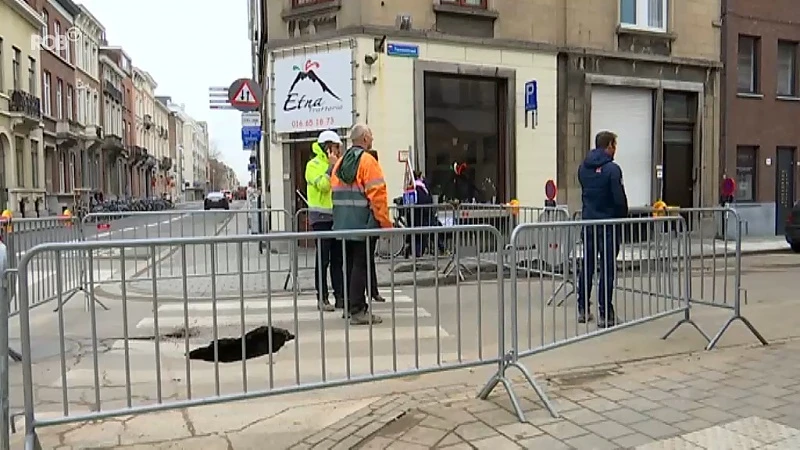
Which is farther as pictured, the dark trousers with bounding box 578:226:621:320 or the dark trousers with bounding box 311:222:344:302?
the dark trousers with bounding box 311:222:344:302

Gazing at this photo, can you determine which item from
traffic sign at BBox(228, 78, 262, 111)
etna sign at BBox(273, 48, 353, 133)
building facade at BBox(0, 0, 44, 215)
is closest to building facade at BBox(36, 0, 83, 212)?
building facade at BBox(0, 0, 44, 215)

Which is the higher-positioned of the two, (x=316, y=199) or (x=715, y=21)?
(x=715, y=21)

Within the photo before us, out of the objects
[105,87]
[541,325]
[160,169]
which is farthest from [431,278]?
[160,169]

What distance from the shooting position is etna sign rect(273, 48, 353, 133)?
13383 mm

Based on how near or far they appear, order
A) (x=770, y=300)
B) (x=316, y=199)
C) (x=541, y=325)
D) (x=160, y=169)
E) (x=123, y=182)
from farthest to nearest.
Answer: (x=160, y=169) < (x=123, y=182) < (x=770, y=300) < (x=316, y=199) < (x=541, y=325)

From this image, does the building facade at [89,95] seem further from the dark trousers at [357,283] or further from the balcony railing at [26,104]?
the dark trousers at [357,283]

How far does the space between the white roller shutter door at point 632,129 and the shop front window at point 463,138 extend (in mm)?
3027

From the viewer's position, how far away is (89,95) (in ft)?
172

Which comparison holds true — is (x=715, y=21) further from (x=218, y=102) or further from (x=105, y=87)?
(x=105, y=87)

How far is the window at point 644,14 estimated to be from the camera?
16344 mm

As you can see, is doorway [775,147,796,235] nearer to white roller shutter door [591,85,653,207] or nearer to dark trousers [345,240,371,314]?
white roller shutter door [591,85,653,207]

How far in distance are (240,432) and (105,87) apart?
60197 millimetres

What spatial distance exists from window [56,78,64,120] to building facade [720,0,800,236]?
137 ft

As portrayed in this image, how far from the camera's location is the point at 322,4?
44.3ft
